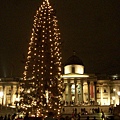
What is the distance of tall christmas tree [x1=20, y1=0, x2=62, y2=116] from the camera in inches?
1089

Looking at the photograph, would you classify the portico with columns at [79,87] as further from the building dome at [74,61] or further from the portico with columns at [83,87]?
the building dome at [74,61]

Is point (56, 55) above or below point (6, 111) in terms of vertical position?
above

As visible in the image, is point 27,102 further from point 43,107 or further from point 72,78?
point 72,78

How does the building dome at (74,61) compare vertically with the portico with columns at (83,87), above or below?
above

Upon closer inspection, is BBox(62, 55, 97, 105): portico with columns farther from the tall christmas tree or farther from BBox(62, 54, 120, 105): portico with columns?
the tall christmas tree

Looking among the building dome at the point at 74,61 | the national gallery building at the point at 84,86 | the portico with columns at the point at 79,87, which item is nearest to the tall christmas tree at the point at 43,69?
the portico with columns at the point at 79,87

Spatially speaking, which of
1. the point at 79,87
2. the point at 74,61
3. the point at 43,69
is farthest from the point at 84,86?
the point at 43,69

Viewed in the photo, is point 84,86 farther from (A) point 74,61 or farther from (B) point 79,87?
(A) point 74,61

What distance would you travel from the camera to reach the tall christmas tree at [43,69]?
27.7 meters

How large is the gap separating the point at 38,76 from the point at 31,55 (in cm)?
231

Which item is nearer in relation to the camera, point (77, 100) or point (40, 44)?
point (40, 44)

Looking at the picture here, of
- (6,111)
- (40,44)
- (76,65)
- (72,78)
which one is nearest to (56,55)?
(40,44)

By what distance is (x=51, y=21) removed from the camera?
98.1 ft

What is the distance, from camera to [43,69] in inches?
1107
